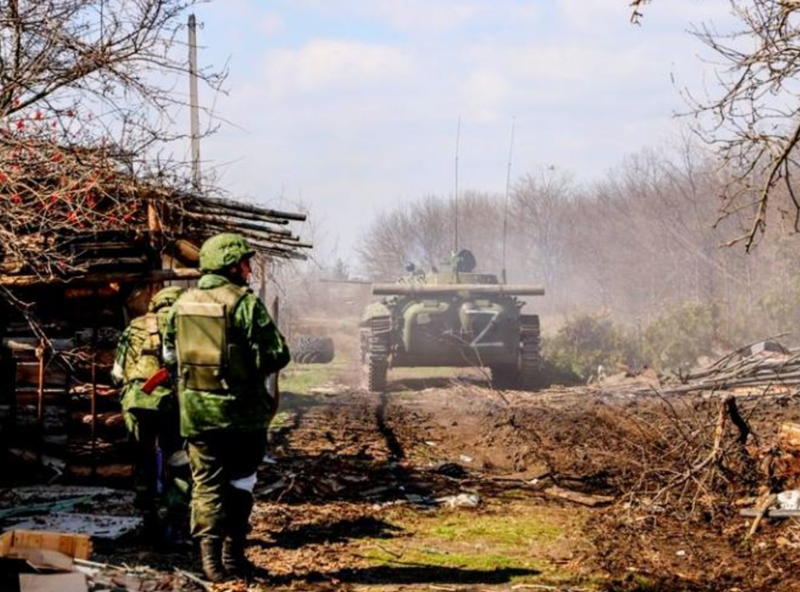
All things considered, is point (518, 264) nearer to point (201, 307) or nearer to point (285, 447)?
point (285, 447)

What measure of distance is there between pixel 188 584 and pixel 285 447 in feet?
17.9

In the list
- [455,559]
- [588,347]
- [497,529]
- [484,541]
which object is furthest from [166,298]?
[588,347]

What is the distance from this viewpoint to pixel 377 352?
19188mm

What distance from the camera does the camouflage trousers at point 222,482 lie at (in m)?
5.65

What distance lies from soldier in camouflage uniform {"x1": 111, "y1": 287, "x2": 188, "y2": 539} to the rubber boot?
0.97m

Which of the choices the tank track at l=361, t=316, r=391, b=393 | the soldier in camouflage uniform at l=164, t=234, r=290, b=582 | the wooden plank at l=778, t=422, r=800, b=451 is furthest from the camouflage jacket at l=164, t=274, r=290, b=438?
the tank track at l=361, t=316, r=391, b=393

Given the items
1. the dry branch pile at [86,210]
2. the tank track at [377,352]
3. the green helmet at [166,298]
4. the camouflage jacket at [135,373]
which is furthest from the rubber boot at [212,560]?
the tank track at [377,352]

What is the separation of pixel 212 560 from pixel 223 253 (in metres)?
1.65

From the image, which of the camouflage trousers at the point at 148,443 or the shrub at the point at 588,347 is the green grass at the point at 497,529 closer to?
the camouflage trousers at the point at 148,443

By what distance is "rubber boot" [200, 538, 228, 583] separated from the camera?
558 centimetres

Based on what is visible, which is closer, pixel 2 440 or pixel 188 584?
pixel 188 584

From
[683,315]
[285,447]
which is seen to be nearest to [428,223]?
[683,315]

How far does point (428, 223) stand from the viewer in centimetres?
6512

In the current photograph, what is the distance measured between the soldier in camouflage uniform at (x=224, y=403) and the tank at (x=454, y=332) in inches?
526
